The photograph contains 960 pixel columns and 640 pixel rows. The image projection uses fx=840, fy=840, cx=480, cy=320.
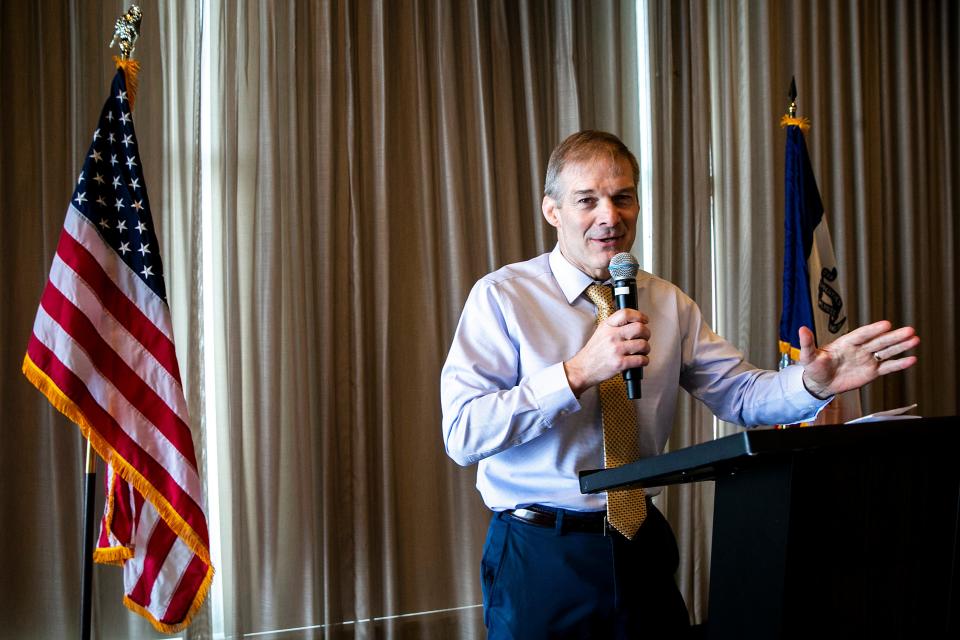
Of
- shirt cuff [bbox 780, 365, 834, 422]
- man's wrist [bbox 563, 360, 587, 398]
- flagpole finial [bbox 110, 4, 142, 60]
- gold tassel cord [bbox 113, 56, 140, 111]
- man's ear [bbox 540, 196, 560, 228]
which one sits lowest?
shirt cuff [bbox 780, 365, 834, 422]

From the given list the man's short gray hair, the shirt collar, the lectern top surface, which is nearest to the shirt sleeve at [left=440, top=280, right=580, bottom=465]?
the shirt collar

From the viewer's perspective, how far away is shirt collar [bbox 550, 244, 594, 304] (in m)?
2.00

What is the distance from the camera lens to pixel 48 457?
302cm

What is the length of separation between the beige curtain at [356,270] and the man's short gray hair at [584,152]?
1528 mm

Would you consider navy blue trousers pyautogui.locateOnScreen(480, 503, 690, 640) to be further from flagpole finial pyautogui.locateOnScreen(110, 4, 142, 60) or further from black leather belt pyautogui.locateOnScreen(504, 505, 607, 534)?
flagpole finial pyautogui.locateOnScreen(110, 4, 142, 60)

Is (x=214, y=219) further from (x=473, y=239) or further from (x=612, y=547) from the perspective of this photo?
(x=612, y=547)

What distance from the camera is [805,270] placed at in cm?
359

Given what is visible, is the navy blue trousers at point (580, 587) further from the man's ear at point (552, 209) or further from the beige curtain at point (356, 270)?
the beige curtain at point (356, 270)

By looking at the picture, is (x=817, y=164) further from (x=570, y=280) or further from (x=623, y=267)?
(x=623, y=267)

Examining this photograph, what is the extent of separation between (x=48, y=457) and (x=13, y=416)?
19 cm

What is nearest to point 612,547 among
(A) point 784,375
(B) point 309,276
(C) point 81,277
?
(A) point 784,375

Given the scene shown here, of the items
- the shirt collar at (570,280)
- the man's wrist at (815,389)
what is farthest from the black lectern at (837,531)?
the shirt collar at (570,280)

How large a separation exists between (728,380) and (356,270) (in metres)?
1.78

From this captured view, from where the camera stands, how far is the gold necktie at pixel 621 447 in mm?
1804
